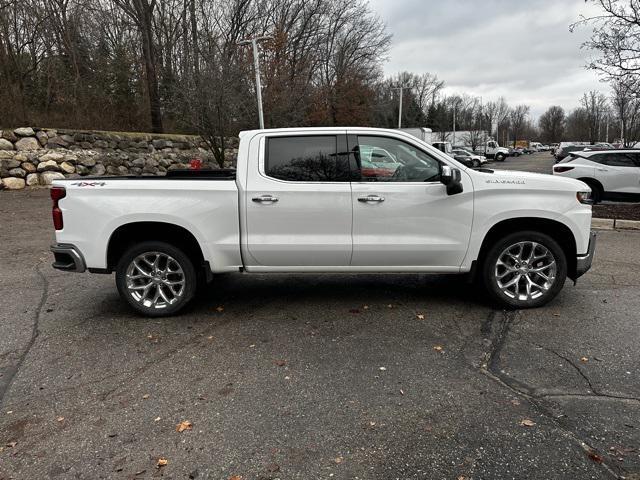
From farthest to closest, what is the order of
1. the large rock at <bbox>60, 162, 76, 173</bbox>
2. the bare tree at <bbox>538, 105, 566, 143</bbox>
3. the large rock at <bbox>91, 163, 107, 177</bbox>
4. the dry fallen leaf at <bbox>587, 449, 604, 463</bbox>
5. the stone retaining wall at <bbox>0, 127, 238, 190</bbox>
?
the bare tree at <bbox>538, 105, 566, 143</bbox>
the large rock at <bbox>91, 163, 107, 177</bbox>
the large rock at <bbox>60, 162, 76, 173</bbox>
the stone retaining wall at <bbox>0, 127, 238, 190</bbox>
the dry fallen leaf at <bbox>587, 449, 604, 463</bbox>

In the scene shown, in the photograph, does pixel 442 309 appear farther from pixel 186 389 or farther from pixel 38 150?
pixel 38 150

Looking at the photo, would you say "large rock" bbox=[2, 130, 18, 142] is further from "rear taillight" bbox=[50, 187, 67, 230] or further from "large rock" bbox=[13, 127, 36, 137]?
"rear taillight" bbox=[50, 187, 67, 230]

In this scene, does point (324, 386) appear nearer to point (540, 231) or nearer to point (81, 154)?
point (540, 231)

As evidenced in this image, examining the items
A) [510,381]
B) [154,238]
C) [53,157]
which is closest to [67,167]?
[53,157]

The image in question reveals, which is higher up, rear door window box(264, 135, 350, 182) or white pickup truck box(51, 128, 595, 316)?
rear door window box(264, 135, 350, 182)

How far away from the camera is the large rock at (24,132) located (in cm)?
1555

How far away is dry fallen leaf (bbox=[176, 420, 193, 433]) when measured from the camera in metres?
3.08

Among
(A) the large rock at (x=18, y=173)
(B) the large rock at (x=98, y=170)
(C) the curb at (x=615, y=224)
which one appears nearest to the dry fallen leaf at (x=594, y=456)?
(C) the curb at (x=615, y=224)

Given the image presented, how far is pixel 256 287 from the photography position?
6.17 m

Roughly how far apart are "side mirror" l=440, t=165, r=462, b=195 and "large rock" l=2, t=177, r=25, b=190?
14882 mm

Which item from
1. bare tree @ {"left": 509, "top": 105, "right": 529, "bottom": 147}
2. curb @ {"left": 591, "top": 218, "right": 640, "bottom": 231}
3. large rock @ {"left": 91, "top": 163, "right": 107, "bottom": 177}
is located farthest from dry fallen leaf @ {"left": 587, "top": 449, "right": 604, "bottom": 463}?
bare tree @ {"left": 509, "top": 105, "right": 529, "bottom": 147}

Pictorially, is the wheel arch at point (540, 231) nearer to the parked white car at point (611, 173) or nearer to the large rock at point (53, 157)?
the parked white car at point (611, 173)

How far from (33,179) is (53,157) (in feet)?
3.29

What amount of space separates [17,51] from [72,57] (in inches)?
83.1
